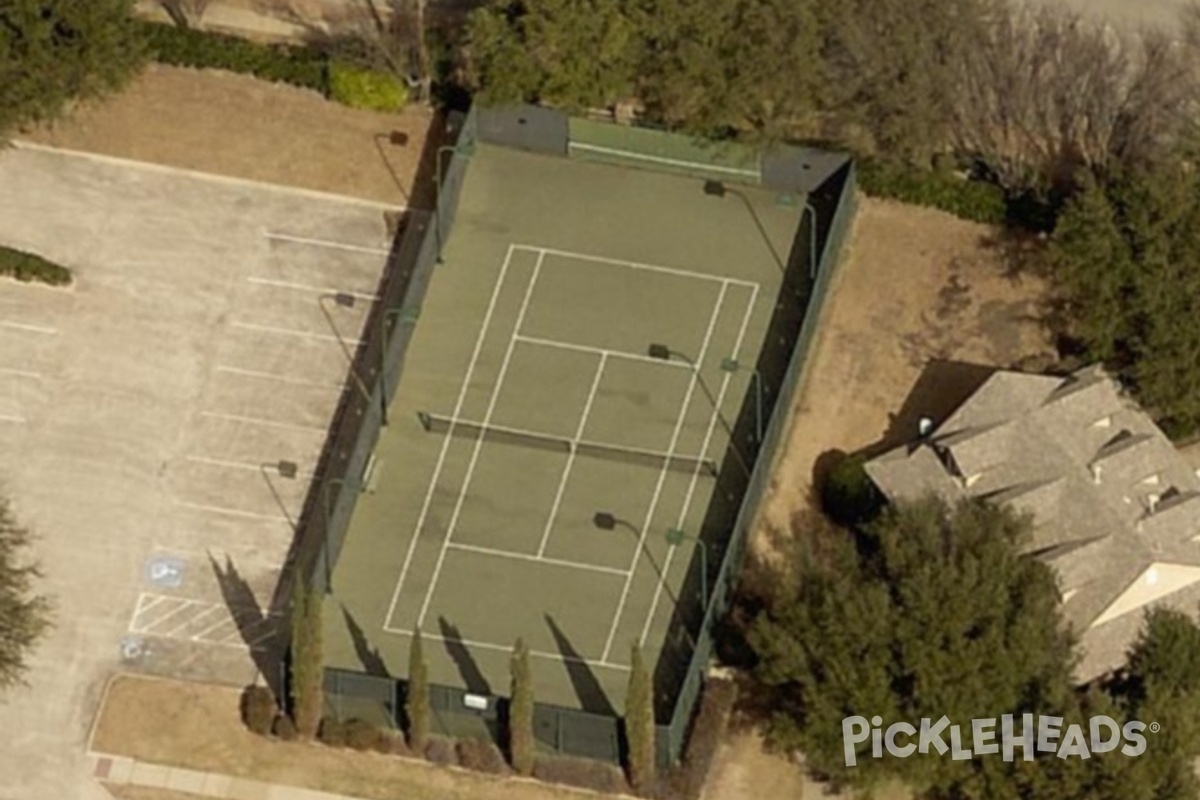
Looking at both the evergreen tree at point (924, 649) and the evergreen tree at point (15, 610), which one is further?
the evergreen tree at point (15, 610)

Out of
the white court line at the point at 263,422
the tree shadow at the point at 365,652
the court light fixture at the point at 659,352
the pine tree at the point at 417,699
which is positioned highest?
the court light fixture at the point at 659,352

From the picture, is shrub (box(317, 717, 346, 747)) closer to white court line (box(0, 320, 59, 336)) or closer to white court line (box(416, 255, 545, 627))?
white court line (box(416, 255, 545, 627))

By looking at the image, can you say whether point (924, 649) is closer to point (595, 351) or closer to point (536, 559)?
point (536, 559)

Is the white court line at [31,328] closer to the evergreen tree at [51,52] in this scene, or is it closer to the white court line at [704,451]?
the evergreen tree at [51,52]

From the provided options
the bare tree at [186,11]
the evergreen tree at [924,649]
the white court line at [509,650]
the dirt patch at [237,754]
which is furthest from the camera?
the bare tree at [186,11]

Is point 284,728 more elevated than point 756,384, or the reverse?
point 756,384

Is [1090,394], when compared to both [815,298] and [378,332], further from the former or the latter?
[378,332]

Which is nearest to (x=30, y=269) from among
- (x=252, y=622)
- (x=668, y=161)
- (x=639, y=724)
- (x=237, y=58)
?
(x=237, y=58)

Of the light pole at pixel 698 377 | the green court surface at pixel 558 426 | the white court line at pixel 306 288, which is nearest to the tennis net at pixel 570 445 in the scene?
the green court surface at pixel 558 426
